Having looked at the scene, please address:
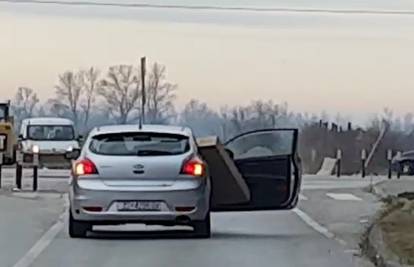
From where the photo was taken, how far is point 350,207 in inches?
1022

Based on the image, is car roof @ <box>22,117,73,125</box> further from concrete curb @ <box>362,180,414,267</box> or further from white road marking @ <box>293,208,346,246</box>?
concrete curb @ <box>362,180,414,267</box>

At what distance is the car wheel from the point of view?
58.9ft

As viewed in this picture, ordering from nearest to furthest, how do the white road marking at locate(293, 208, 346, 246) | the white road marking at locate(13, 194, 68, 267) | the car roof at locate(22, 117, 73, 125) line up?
1. the white road marking at locate(13, 194, 68, 267)
2. the white road marking at locate(293, 208, 346, 246)
3. the car roof at locate(22, 117, 73, 125)

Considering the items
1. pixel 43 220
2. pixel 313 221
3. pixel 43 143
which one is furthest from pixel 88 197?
pixel 43 143

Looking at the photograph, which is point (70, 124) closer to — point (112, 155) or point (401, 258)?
point (112, 155)

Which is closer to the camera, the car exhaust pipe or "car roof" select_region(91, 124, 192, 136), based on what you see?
the car exhaust pipe

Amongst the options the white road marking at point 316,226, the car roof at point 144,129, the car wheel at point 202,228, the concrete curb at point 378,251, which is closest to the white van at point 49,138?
the white road marking at point 316,226

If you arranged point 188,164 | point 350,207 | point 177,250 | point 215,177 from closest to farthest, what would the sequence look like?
1. point 177,250
2. point 188,164
3. point 215,177
4. point 350,207

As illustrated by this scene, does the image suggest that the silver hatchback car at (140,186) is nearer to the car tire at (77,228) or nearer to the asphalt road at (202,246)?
the car tire at (77,228)

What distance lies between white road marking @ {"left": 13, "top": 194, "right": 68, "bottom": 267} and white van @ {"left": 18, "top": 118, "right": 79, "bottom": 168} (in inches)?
740

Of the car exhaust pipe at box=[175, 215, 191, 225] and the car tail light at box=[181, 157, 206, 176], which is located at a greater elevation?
the car tail light at box=[181, 157, 206, 176]

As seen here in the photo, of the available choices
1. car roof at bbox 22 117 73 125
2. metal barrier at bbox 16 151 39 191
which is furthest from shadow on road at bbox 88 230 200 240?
car roof at bbox 22 117 73 125

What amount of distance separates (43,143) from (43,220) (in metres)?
20.0

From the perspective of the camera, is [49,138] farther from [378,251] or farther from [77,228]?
[378,251]
